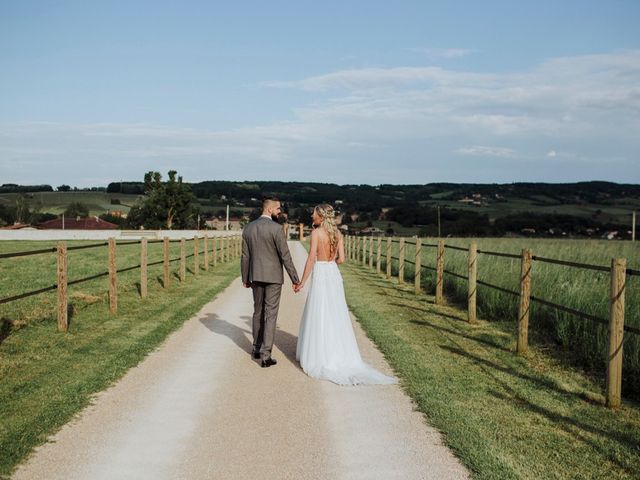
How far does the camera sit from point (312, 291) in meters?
7.60

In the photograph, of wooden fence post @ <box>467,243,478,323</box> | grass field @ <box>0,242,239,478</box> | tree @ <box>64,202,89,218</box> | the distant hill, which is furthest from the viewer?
tree @ <box>64,202,89,218</box>

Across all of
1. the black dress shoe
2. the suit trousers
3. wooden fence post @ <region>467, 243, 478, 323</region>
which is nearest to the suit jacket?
the suit trousers

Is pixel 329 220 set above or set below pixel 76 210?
above

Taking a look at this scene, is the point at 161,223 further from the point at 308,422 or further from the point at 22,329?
the point at 308,422

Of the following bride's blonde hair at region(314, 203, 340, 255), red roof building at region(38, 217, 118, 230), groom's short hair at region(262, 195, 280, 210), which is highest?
groom's short hair at region(262, 195, 280, 210)

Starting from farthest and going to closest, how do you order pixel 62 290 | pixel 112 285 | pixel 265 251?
1. pixel 112 285
2. pixel 62 290
3. pixel 265 251

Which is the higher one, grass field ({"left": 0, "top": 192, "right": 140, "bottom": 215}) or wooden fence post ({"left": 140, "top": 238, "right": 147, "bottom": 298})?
grass field ({"left": 0, "top": 192, "right": 140, "bottom": 215})

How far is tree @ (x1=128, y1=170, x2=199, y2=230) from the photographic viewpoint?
87250 mm

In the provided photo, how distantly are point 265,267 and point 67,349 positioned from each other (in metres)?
3.04

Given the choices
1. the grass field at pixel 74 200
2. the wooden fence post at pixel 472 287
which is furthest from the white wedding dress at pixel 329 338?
the grass field at pixel 74 200

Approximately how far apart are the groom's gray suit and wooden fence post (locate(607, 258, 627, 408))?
3.49 metres

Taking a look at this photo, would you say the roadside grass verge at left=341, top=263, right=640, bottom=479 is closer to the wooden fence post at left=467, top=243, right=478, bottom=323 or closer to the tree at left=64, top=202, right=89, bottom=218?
the wooden fence post at left=467, top=243, right=478, bottom=323

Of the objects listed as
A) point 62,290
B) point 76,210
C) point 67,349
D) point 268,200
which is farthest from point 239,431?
point 76,210

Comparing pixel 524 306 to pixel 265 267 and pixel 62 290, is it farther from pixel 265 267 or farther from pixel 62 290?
pixel 62 290
